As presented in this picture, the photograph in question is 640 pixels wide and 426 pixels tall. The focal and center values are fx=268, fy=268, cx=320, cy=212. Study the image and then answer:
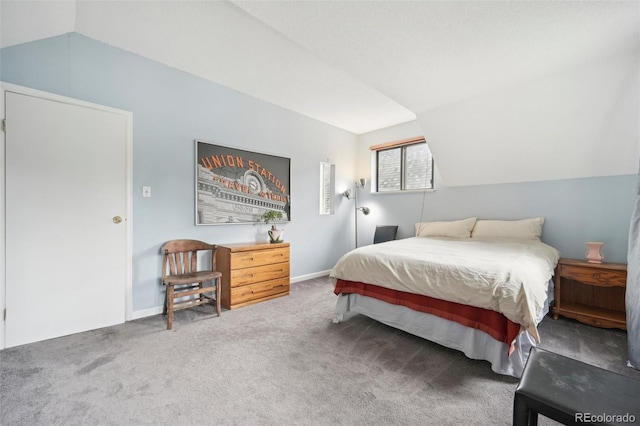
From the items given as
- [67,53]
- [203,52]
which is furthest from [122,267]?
[203,52]

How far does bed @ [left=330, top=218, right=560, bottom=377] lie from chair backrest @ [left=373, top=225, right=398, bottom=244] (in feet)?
5.23

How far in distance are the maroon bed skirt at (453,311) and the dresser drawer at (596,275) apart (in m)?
1.53

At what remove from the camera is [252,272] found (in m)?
3.12

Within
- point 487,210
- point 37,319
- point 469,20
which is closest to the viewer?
point 469,20

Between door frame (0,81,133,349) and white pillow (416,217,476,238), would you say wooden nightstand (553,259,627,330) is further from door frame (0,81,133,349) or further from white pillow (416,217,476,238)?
door frame (0,81,133,349)

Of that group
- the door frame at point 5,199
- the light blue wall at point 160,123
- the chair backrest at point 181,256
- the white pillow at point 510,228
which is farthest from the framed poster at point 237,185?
the white pillow at point 510,228

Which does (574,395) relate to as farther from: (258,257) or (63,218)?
(63,218)

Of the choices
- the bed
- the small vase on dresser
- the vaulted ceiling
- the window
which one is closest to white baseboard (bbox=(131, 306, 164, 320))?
the bed

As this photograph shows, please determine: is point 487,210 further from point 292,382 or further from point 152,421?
point 152,421

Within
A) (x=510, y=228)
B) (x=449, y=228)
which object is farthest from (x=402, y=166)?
(x=510, y=228)

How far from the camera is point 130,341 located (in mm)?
2199

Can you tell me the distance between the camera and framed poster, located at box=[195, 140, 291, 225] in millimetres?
3104

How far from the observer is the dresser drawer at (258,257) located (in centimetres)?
298

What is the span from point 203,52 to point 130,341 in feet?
8.76
